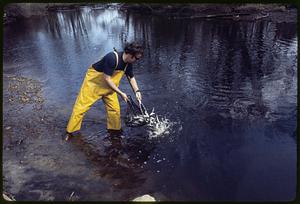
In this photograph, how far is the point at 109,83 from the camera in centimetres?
546

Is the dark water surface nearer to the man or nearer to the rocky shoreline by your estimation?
the man

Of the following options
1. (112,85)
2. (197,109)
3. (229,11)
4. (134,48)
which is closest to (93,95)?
(112,85)

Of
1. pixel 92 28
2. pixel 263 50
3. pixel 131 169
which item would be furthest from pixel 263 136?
pixel 92 28

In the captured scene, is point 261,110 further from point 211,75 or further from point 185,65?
point 185,65

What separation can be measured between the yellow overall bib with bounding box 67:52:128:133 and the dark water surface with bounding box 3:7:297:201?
472 millimetres

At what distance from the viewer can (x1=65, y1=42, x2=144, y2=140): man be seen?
5.32m

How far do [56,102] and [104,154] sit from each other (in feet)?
9.29

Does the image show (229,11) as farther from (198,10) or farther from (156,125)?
(156,125)

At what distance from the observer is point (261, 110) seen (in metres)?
6.98

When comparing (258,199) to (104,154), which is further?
(104,154)

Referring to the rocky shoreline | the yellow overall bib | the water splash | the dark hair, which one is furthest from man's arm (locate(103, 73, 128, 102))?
the rocky shoreline

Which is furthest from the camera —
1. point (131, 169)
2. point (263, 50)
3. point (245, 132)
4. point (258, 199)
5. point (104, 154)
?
point (263, 50)

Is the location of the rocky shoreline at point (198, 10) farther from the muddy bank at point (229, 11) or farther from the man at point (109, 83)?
the man at point (109, 83)

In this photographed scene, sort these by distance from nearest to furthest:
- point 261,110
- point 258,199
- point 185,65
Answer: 1. point 258,199
2. point 261,110
3. point 185,65
